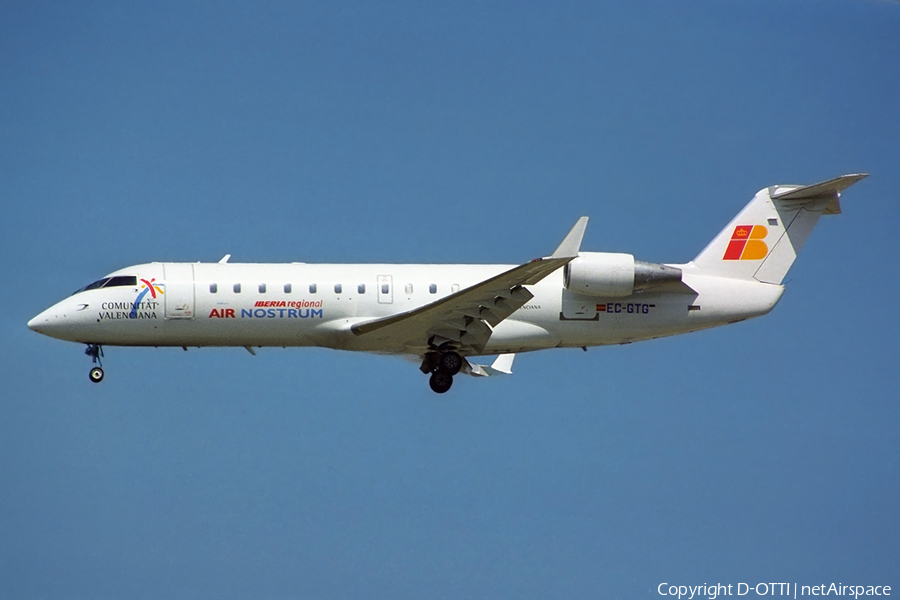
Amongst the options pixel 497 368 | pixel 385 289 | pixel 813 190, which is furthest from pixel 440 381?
pixel 813 190

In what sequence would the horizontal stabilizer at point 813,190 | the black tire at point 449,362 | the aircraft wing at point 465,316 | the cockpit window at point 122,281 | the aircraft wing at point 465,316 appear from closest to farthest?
the aircraft wing at point 465,316, the aircraft wing at point 465,316, the cockpit window at point 122,281, the black tire at point 449,362, the horizontal stabilizer at point 813,190

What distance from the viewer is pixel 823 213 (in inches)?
1112

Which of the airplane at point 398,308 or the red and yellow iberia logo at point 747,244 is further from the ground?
the red and yellow iberia logo at point 747,244

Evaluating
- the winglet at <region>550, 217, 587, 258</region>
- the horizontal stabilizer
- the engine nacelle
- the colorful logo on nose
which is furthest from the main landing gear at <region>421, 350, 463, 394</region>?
the horizontal stabilizer

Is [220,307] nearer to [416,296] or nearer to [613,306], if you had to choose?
[416,296]

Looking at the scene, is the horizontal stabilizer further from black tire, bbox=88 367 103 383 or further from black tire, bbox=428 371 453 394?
black tire, bbox=88 367 103 383

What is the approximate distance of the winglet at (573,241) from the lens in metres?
22.9

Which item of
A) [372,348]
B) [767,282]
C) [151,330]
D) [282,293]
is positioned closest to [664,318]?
[767,282]

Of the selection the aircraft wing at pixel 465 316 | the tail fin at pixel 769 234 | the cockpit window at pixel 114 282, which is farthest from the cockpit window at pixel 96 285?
the tail fin at pixel 769 234

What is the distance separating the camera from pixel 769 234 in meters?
28.1

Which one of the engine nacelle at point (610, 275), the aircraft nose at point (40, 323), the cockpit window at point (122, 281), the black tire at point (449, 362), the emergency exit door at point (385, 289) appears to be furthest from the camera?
the black tire at point (449, 362)

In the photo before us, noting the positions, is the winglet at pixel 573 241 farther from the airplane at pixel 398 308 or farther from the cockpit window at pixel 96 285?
the cockpit window at pixel 96 285

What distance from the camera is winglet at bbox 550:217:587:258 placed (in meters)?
22.9

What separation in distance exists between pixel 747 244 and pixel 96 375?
16.1 meters
